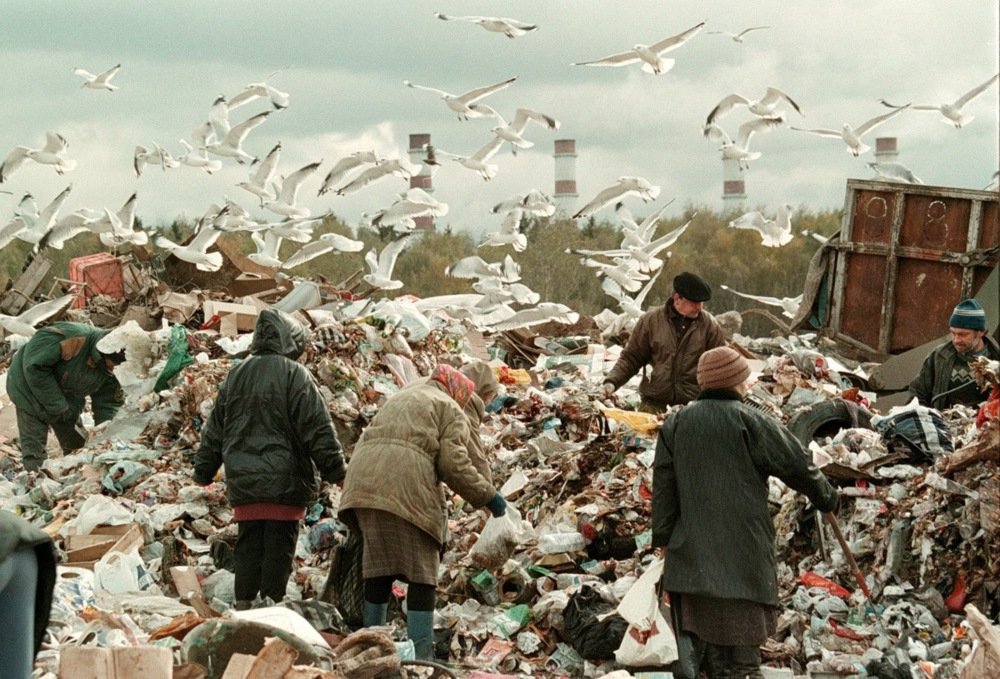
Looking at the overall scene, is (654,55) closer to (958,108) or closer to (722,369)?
(958,108)

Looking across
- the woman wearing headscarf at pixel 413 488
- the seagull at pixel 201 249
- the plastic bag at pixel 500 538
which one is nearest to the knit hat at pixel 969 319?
the plastic bag at pixel 500 538

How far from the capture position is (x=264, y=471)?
7047 millimetres

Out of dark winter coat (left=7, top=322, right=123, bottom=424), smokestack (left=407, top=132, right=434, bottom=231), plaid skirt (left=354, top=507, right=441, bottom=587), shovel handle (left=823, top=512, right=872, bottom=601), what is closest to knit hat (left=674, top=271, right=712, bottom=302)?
shovel handle (left=823, top=512, right=872, bottom=601)

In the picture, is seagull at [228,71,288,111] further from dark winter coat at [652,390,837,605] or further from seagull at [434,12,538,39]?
dark winter coat at [652,390,837,605]

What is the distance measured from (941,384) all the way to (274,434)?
3676mm

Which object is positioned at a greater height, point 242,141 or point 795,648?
point 242,141

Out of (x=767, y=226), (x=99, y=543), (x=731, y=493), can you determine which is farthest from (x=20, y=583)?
(x=767, y=226)

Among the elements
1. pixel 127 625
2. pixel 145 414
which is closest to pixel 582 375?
pixel 145 414

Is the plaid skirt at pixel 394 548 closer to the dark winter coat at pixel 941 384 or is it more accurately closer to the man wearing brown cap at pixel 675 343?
the man wearing brown cap at pixel 675 343

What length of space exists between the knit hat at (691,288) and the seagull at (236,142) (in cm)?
981

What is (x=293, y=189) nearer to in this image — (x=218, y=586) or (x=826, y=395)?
(x=826, y=395)

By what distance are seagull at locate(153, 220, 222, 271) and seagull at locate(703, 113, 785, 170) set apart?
5.78m

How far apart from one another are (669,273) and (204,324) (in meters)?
25.9

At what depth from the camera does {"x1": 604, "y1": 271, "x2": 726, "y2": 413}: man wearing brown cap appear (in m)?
8.80
